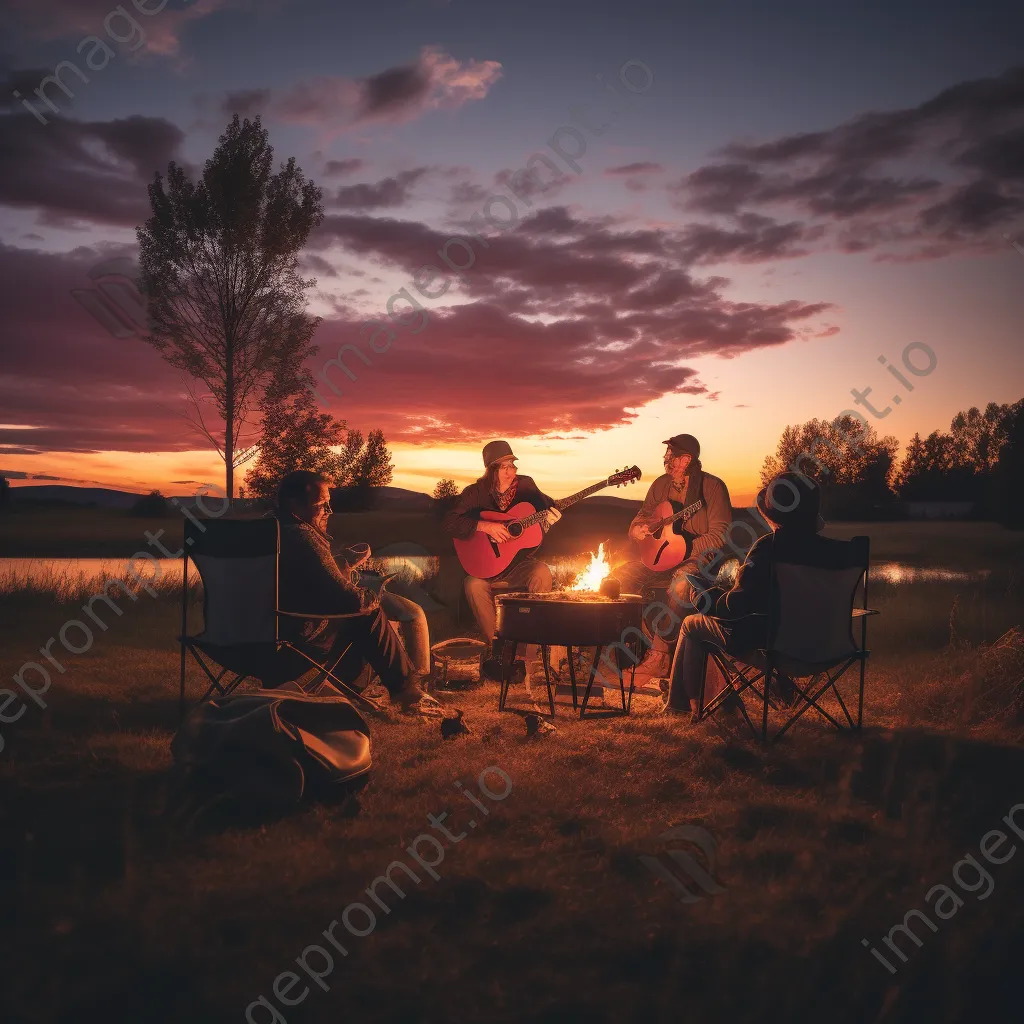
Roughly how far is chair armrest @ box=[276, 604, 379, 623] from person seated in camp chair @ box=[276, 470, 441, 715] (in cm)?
1

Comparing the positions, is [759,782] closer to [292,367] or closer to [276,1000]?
[276,1000]

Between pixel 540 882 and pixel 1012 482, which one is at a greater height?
pixel 1012 482

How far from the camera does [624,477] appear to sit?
6.88 m

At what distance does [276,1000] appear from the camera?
2.05 m

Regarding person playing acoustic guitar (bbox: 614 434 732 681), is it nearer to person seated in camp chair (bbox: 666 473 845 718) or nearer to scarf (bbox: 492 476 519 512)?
scarf (bbox: 492 476 519 512)

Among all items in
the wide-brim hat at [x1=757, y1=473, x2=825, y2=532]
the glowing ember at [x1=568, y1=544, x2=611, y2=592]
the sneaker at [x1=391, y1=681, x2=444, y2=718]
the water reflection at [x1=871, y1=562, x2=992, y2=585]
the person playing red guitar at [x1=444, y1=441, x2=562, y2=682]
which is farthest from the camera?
the water reflection at [x1=871, y1=562, x2=992, y2=585]

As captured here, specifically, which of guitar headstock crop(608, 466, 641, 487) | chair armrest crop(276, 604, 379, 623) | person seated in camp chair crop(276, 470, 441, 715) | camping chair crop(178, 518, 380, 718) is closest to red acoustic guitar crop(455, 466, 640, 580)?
guitar headstock crop(608, 466, 641, 487)

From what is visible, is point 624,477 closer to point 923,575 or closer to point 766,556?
point 766,556

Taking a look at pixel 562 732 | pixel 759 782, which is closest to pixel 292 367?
pixel 562 732

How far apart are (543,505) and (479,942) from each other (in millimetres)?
4950

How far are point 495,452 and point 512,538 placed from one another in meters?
0.77

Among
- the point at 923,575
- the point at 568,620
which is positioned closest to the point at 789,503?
the point at 568,620

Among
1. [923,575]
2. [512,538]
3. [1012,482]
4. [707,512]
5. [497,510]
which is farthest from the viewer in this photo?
[1012,482]

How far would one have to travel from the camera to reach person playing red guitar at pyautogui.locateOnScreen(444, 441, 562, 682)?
6762 mm
